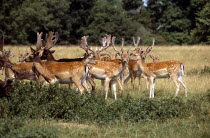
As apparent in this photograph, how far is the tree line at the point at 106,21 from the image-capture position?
35750 mm

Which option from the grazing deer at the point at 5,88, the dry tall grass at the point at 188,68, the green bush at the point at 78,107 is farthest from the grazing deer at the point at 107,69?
the grazing deer at the point at 5,88

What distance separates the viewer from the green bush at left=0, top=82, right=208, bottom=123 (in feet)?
29.8

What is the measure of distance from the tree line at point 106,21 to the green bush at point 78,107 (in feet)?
80.9

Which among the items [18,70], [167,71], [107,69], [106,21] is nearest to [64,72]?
[107,69]

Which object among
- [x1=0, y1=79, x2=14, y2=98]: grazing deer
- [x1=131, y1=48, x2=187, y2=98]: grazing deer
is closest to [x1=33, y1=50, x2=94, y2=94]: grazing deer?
[x1=0, y1=79, x2=14, y2=98]: grazing deer

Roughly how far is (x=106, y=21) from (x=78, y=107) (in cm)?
3322

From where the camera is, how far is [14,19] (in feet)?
115

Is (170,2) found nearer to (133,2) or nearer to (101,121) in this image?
(133,2)

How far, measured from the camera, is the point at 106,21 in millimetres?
42188

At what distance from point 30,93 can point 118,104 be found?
1901mm

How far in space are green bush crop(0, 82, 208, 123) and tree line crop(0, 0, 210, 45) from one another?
24653mm

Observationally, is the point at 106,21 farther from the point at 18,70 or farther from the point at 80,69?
the point at 80,69

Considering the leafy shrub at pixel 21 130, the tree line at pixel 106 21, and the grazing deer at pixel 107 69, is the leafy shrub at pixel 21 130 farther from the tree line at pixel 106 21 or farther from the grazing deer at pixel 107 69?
the tree line at pixel 106 21

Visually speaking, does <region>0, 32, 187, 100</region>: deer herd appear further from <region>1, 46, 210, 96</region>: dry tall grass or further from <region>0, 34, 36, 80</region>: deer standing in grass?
<region>1, 46, 210, 96</region>: dry tall grass
